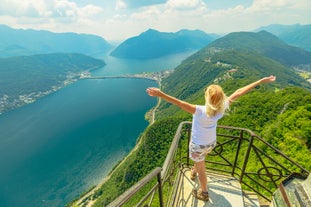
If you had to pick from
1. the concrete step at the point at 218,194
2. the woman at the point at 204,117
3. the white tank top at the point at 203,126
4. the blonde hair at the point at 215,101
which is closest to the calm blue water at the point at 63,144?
the concrete step at the point at 218,194

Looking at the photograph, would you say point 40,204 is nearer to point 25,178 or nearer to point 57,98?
point 25,178

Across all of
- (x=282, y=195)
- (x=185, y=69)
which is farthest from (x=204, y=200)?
(x=185, y=69)

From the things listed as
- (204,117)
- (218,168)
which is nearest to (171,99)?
(204,117)

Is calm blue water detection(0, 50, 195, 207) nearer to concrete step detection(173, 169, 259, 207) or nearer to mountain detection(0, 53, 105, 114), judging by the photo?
mountain detection(0, 53, 105, 114)

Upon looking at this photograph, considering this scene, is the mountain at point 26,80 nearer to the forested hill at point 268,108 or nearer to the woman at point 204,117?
the forested hill at point 268,108

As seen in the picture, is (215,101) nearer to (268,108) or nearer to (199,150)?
(199,150)

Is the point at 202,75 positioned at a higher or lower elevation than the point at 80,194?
higher
